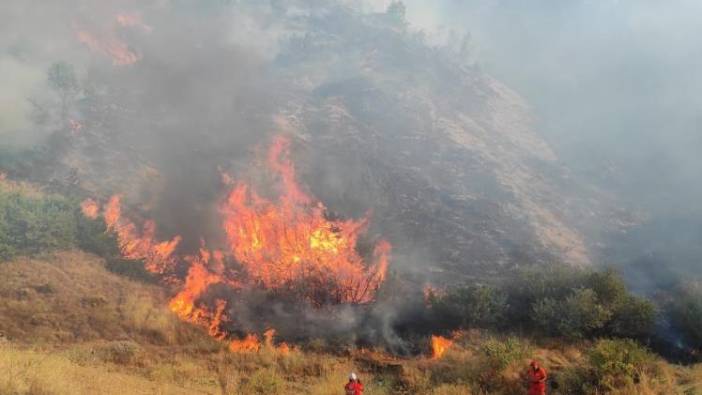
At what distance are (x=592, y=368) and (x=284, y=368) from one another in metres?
12.1

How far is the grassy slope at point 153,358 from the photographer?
612 inches

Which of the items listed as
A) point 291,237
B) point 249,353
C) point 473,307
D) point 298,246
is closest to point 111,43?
point 291,237

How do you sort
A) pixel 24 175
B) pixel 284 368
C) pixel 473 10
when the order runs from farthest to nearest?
pixel 473 10 → pixel 24 175 → pixel 284 368

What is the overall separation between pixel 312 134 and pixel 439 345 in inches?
1302

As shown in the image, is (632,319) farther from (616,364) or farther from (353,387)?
(353,387)

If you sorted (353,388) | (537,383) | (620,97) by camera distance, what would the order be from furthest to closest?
1. (620,97)
2. (537,383)
3. (353,388)

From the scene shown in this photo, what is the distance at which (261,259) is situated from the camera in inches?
1238

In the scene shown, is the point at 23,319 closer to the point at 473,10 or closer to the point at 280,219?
the point at 280,219

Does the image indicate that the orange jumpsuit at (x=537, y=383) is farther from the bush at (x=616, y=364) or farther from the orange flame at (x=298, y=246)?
the orange flame at (x=298, y=246)

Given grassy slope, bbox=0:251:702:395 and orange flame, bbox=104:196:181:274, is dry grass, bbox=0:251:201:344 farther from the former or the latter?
orange flame, bbox=104:196:181:274

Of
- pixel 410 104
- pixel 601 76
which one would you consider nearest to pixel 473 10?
pixel 601 76

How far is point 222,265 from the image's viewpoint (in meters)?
30.8

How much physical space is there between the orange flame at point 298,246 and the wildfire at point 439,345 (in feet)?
17.7

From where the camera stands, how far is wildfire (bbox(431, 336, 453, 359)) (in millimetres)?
24297
